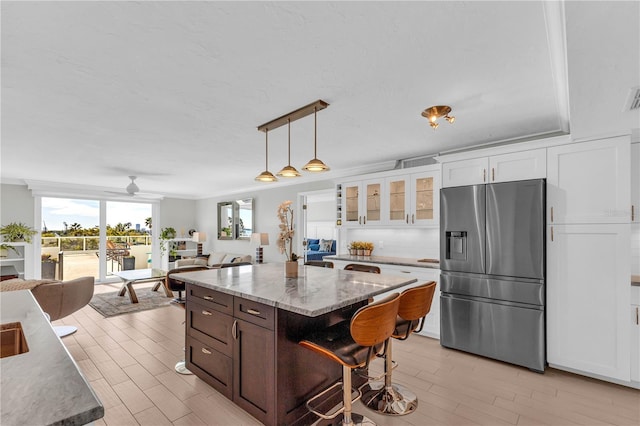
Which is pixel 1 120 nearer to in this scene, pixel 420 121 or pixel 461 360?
pixel 420 121

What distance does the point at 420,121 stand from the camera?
327 cm

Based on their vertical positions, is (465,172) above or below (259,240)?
above

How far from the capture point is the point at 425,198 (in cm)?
441

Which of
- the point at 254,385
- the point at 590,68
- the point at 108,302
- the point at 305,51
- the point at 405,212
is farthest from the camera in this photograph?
the point at 108,302

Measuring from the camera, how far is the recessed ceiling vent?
200cm

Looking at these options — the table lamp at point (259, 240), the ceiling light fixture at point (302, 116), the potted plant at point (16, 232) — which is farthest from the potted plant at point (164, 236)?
the ceiling light fixture at point (302, 116)

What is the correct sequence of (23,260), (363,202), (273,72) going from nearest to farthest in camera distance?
1. (273,72)
2. (363,202)
3. (23,260)

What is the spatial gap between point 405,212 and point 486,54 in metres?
2.78

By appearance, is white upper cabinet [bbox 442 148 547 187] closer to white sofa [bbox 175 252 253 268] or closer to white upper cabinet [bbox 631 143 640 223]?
white upper cabinet [bbox 631 143 640 223]

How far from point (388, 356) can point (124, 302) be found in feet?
17.3

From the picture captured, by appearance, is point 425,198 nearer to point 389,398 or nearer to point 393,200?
point 393,200

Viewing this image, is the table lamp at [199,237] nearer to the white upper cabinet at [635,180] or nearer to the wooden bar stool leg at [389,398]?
the wooden bar stool leg at [389,398]

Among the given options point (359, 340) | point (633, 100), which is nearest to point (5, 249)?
point (359, 340)

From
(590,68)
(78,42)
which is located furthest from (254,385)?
(590,68)
